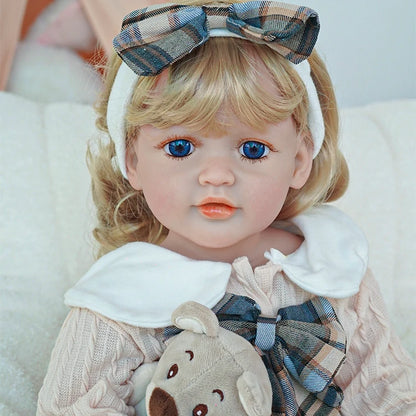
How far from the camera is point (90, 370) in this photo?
1020 mm

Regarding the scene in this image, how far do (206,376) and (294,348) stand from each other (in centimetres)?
21

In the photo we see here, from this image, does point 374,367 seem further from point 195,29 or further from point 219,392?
point 195,29

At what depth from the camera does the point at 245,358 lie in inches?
34.9

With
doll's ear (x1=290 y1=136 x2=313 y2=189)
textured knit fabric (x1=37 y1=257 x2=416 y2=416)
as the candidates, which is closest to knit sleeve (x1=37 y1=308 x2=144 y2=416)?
textured knit fabric (x1=37 y1=257 x2=416 y2=416)

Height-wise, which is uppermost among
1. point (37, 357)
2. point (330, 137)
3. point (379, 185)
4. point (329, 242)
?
point (330, 137)

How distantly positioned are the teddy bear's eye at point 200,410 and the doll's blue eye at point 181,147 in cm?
34

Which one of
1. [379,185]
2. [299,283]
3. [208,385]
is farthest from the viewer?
[379,185]

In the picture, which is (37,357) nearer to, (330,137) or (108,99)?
(108,99)

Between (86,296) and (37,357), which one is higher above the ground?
(86,296)

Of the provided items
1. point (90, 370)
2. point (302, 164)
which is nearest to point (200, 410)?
point (90, 370)

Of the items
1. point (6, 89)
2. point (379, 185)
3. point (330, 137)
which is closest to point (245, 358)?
point (330, 137)

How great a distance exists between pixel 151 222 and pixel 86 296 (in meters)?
0.27

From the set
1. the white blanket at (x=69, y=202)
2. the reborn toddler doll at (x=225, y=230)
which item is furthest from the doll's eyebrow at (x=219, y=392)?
the white blanket at (x=69, y=202)

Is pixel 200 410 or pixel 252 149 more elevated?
pixel 252 149
